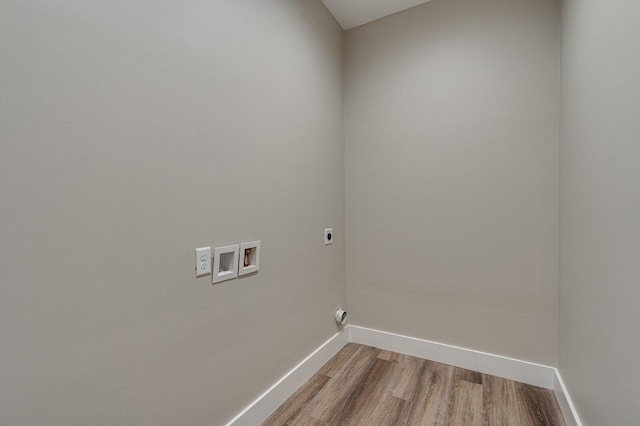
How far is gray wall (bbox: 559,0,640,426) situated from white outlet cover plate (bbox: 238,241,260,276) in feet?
4.45

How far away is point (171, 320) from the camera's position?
109cm

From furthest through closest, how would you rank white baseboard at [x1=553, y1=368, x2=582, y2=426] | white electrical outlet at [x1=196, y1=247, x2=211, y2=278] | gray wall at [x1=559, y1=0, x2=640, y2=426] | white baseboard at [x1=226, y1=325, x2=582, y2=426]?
white baseboard at [x1=226, y1=325, x2=582, y2=426], white baseboard at [x1=553, y1=368, x2=582, y2=426], white electrical outlet at [x1=196, y1=247, x2=211, y2=278], gray wall at [x1=559, y1=0, x2=640, y2=426]

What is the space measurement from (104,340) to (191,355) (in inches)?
13.6

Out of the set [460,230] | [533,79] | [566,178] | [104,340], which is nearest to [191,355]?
[104,340]

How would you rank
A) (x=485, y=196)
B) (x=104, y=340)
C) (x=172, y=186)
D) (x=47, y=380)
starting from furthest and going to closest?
1. (x=485, y=196)
2. (x=172, y=186)
3. (x=104, y=340)
4. (x=47, y=380)

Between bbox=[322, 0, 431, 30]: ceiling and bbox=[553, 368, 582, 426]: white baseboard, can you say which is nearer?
bbox=[553, 368, 582, 426]: white baseboard

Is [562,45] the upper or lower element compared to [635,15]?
upper

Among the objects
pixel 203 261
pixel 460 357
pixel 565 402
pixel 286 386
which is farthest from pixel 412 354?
pixel 203 261

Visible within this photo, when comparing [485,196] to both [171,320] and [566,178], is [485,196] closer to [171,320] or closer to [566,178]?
[566,178]

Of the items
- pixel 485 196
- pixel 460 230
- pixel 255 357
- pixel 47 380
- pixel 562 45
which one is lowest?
pixel 255 357

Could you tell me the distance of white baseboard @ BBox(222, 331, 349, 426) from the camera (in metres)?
1.42

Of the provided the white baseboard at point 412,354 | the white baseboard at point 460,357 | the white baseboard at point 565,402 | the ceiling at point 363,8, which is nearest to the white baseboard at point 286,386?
the white baseboard at point 412,354

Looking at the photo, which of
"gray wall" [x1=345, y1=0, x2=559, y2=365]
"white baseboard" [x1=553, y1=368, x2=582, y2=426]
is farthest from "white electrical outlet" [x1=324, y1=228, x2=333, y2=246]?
"white baseboard" [x1=553, y1=368, x2=582, y2=426]

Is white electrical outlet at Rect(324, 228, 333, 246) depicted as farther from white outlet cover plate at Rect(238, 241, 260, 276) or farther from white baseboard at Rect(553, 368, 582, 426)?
white baseboard at Rect(553, 368, 582, 426)
